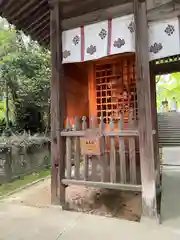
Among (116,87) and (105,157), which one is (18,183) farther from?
(116,87)

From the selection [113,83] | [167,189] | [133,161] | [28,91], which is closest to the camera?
[133,161]

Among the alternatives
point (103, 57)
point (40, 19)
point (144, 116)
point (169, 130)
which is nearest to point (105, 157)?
point (144, 116)

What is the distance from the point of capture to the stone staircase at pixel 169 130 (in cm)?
1420

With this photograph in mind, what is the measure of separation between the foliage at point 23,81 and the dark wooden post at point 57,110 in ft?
20.3

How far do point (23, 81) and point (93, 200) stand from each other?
7.26 m

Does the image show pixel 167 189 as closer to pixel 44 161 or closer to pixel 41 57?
pixel 44 161

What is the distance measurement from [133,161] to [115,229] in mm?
1136

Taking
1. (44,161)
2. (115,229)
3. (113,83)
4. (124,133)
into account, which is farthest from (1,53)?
(115,229)

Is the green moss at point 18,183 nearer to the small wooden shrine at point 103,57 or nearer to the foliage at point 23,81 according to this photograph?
the small wooden shrine at point 103,57

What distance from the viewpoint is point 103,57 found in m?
4.51

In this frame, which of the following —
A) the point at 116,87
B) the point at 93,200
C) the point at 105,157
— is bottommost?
the point at 93,200

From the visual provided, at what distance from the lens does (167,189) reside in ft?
17.0

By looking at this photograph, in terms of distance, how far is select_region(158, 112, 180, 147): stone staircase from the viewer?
14203mm

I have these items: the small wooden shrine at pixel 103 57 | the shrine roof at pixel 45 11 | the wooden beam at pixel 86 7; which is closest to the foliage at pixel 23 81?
the shrine roof at pixel 45 11
